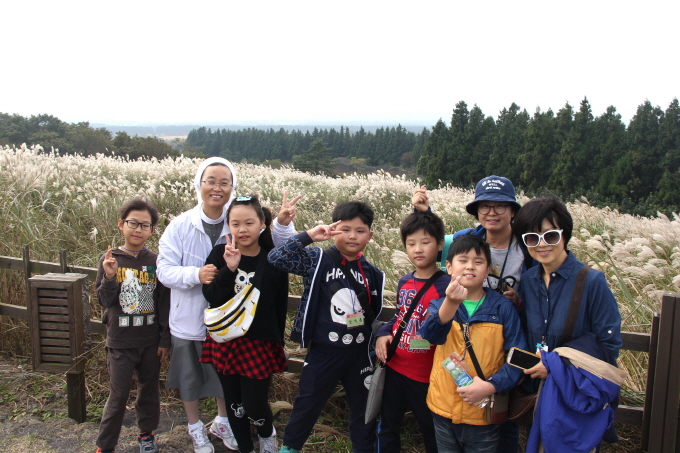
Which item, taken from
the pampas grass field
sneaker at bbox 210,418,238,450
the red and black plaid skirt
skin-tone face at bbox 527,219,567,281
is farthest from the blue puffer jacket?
sneaker at bbox 210,418,238,450

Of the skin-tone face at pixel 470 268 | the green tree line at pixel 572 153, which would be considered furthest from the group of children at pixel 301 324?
the green tree line at pixel 572 153

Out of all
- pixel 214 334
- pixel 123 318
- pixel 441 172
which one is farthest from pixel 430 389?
pixel 441 172

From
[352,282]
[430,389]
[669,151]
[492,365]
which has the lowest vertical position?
[430,389]

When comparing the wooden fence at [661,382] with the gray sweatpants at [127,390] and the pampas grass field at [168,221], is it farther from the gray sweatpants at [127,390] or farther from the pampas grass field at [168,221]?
the gray sweatpants at [127,390]

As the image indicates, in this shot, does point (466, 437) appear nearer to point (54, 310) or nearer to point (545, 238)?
point (545, 238)

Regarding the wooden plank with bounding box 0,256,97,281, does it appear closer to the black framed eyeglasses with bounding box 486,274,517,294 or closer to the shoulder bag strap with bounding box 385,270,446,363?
the shoulder bag strap with bounding box 385,270,446,363

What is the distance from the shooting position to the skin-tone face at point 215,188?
2.84 meters

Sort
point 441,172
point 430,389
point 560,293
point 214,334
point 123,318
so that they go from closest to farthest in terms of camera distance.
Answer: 1. point 560,293
2. point 430,389
3. point 214,334
4. point 123,318
5. point 441,172

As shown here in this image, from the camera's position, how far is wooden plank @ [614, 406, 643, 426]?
256cm

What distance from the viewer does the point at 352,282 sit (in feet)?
8.43

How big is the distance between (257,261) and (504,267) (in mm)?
1362

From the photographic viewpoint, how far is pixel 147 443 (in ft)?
9.62

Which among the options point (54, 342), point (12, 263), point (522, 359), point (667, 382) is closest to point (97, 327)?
point (54, 342)

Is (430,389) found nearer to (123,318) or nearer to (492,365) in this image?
(492,365)
